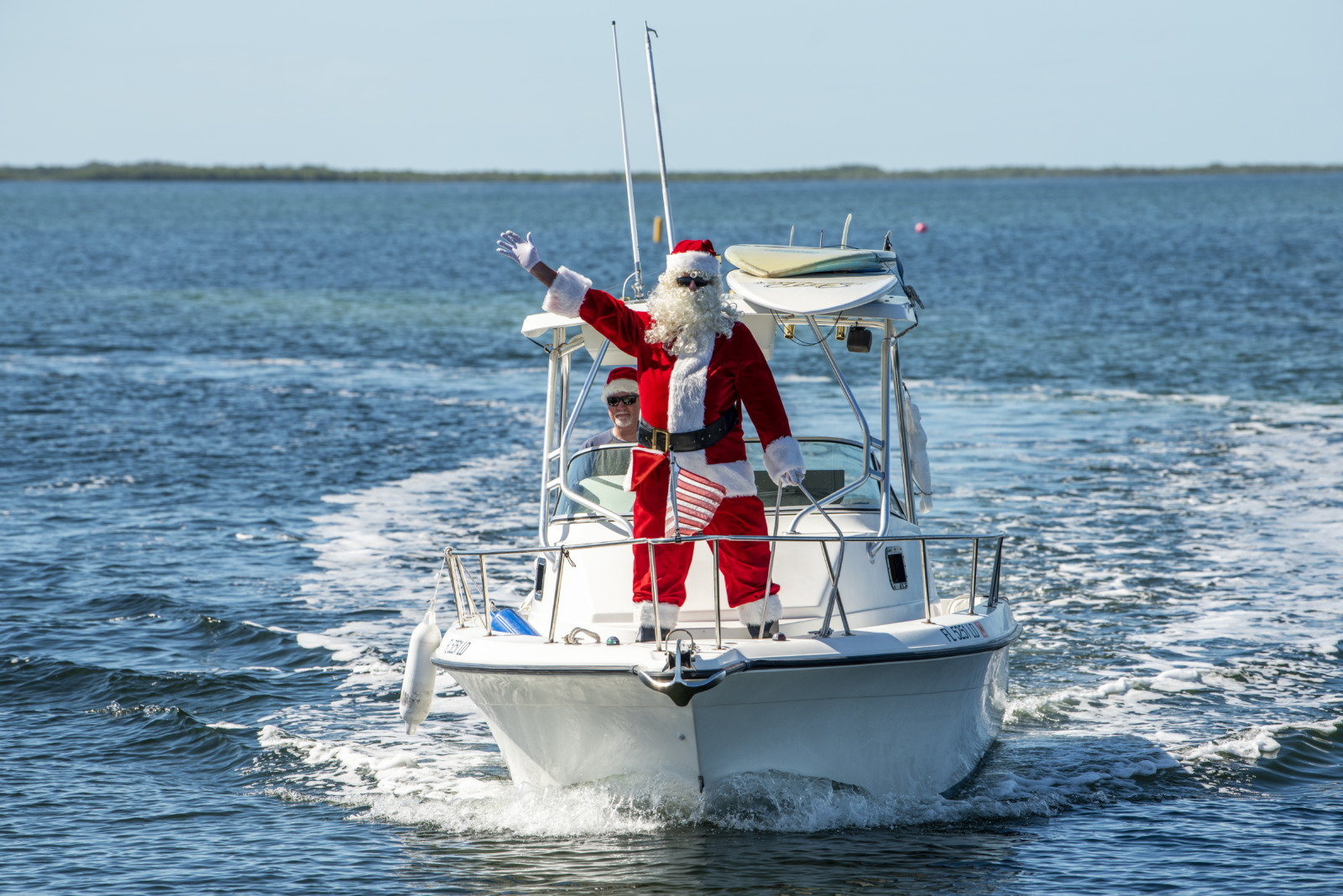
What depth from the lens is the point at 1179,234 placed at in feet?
234

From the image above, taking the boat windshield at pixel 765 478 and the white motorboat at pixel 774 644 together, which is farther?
the boat windshield at pixel 765 478

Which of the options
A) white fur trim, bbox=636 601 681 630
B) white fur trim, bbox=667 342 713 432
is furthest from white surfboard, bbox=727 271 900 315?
white fur trim, bbox=636 601 681 630

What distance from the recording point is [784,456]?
645cm

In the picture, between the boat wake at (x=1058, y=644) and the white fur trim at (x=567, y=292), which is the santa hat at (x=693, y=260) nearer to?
the white fur trim at (x=567, y=292)

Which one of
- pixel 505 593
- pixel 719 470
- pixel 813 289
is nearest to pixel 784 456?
pixel 719 470

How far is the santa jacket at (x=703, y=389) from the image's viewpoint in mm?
6281

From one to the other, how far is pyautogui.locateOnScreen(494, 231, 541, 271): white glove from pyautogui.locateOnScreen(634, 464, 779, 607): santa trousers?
108 centimetres

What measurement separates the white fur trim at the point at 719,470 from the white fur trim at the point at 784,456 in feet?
0.42

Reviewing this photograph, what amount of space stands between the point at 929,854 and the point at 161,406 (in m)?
16.0

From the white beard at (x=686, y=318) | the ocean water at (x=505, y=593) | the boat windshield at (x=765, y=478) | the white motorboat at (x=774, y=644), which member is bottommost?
the ocean water at (x=505, y=593)

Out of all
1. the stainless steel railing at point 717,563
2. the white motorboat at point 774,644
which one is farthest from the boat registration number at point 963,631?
the stainless steel railing at point 717,563

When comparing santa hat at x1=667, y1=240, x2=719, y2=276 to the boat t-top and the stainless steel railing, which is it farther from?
the stainless steel railing

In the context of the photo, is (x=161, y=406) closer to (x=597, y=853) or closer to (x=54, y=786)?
(x=54, y=786)

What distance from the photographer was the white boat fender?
709cm
